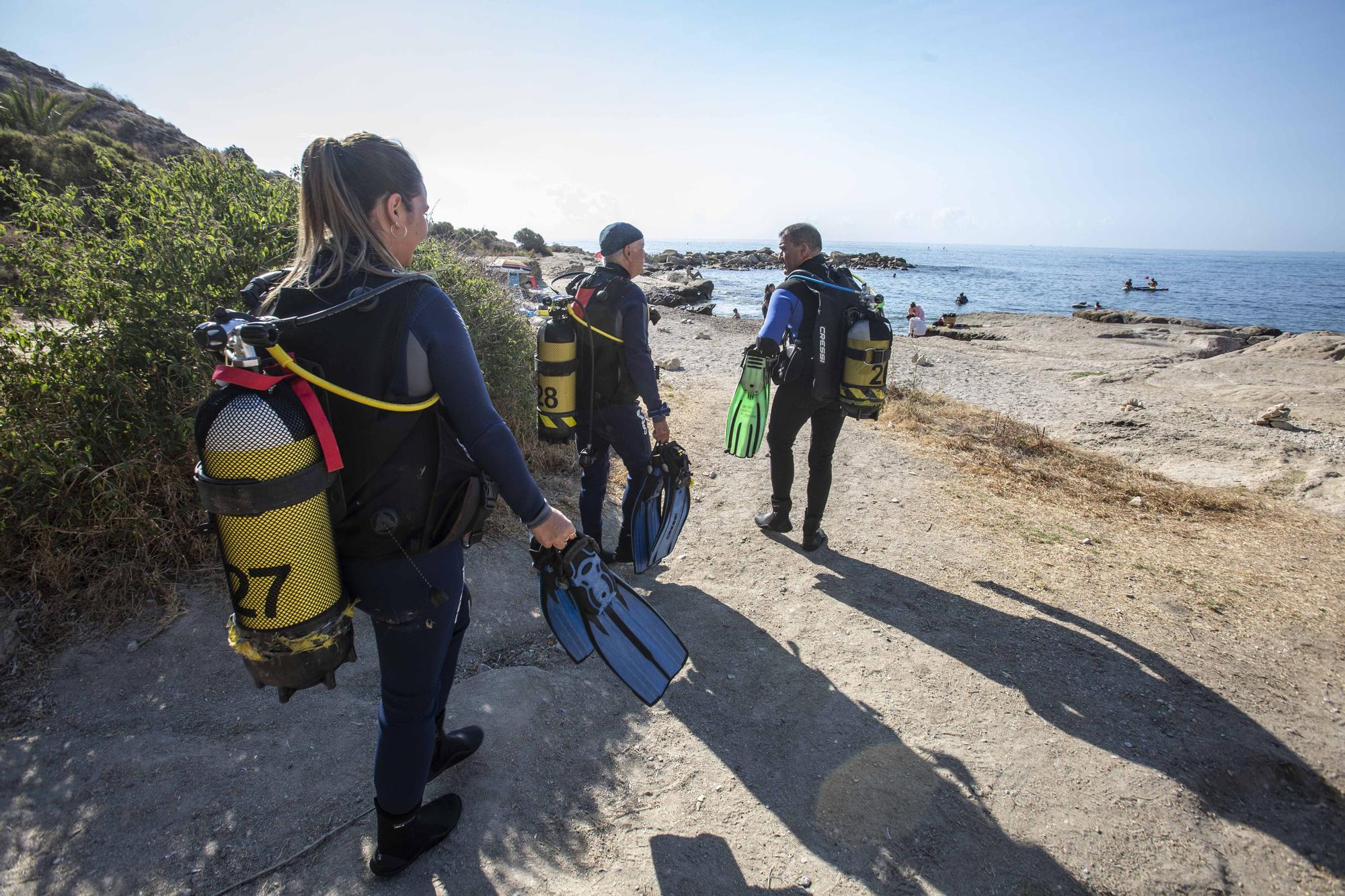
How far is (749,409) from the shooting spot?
467 cm

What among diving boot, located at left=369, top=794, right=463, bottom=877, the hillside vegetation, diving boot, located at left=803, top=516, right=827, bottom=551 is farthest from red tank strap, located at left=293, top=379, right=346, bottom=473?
diving boot, located at left=803, top=516, right=827, bottom=551

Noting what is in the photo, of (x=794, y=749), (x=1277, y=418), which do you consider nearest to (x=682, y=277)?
(x=1277, y=418)

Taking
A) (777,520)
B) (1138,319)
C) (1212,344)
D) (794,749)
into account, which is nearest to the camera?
(794,749)

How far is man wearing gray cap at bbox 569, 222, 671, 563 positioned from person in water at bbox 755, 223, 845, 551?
86 centimetres

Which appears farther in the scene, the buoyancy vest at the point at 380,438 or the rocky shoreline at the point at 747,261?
the rocky shoreline at the point at 747,261

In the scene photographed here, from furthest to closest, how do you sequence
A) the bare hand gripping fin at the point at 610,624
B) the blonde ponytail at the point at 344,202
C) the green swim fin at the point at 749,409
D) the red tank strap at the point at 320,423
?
the green swim fin at the point at 749,409 < the bare hand gripping fin at the point at 610,624 < the blonde ponytail at the point at 344,202 < the red tank strap at the point at 320,423

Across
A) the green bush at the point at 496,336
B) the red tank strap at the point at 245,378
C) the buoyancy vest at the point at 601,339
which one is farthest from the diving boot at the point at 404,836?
the green bush at the point at 496,336

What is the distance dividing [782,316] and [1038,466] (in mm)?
3790

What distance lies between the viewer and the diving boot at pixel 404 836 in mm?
2043

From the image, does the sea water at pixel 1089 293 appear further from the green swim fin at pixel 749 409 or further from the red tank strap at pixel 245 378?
the red tank strap at pixel 245 378

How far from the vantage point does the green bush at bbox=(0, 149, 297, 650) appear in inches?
119

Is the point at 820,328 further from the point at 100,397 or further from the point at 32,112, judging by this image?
the point at 32,112

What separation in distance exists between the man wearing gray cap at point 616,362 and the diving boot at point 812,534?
1.39 meters

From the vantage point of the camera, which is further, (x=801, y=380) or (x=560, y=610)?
(x=801, y=380)
